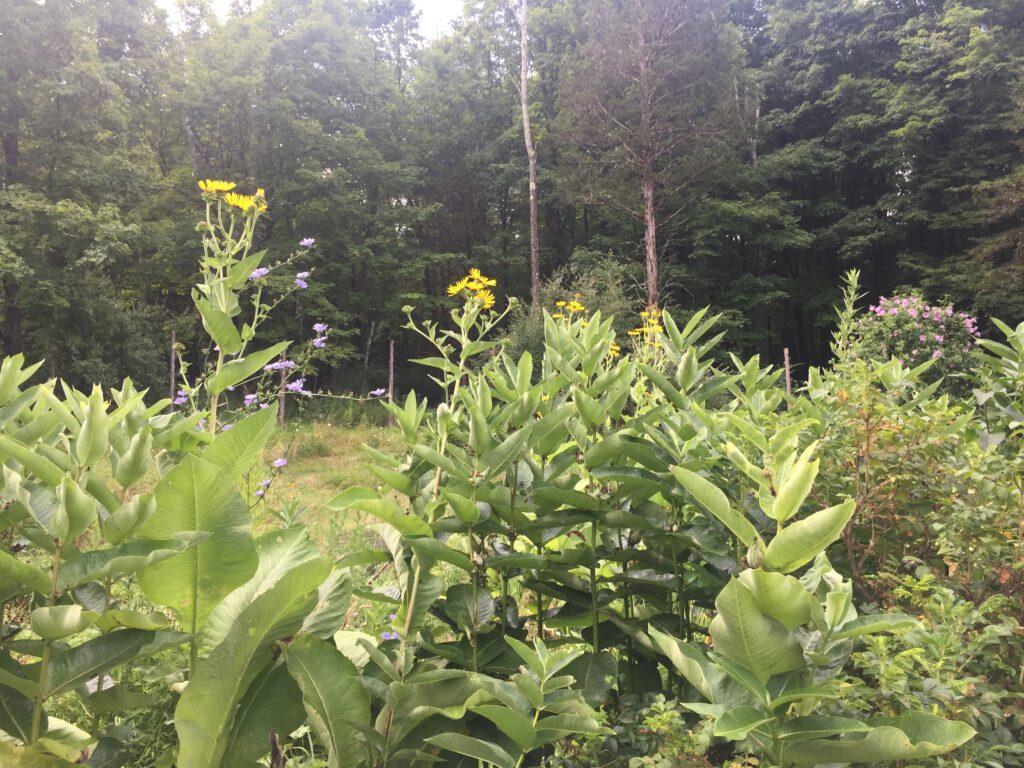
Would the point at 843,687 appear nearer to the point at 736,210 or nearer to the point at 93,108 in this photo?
the point at 93,108

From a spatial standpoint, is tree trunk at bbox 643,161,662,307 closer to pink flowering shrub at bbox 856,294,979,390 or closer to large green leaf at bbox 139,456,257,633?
pink flowering shrub at bbox 856,294,979,390

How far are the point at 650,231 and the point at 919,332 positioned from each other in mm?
7164

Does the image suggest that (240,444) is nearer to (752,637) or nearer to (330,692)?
(330,692)

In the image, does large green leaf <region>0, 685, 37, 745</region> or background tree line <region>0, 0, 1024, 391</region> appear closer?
large green leaf <region>0, 685, 37, 745</region>

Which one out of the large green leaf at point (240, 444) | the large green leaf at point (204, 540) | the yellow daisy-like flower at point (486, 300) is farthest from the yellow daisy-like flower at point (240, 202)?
the large green leaf at point (204, 540)

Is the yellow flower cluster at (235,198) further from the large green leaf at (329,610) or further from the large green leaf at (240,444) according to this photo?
the large green leaf at (329,610)

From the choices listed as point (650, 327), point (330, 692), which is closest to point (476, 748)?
point (330, 692)

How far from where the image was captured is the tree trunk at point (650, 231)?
13.9m

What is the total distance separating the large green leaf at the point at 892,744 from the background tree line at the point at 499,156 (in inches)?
565

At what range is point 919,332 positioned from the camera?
893cm

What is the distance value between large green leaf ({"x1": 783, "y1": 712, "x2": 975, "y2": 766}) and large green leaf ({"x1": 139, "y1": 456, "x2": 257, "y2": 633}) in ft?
1.86

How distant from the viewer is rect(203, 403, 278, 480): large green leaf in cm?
67

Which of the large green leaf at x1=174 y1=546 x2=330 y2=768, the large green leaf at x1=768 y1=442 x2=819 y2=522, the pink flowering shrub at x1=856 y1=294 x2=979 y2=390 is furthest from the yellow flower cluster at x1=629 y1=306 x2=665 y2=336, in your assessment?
the pink flowering shrub at x1=856 y1=294 x2=979 y2=390

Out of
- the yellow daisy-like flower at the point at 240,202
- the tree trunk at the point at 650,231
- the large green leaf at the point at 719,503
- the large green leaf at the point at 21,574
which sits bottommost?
the large green leaf at the point at 21,574
